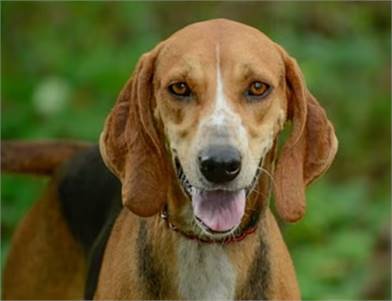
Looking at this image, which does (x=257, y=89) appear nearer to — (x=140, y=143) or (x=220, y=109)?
(x=220, y=109)

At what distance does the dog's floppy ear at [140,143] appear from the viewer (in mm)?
5465

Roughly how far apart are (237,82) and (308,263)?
4.20 m

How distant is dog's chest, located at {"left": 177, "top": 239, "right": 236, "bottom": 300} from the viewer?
18.1ft

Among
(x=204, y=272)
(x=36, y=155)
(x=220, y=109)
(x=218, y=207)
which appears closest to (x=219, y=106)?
(x=220, y=109)

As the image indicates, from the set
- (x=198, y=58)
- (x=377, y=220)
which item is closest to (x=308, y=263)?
(x=377, y=220)

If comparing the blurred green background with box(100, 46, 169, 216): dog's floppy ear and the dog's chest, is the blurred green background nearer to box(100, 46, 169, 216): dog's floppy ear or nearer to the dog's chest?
the dog's chest

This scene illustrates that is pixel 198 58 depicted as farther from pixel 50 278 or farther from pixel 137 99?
pixel 50 278

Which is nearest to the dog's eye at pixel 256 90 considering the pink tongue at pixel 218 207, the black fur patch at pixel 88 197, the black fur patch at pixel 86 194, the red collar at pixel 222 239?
the pink tongue at pixel 218 207

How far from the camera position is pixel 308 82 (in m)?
10.6

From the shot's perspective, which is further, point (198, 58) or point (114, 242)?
point (114, 242)

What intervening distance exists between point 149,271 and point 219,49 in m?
0.96

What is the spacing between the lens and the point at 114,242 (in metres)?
5.82

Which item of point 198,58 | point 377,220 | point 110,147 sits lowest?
point 377,220

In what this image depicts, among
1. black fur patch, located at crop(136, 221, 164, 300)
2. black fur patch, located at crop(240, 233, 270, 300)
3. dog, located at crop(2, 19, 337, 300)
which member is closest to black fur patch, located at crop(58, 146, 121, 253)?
dog, located at crop(2, 19, 337, 300)
